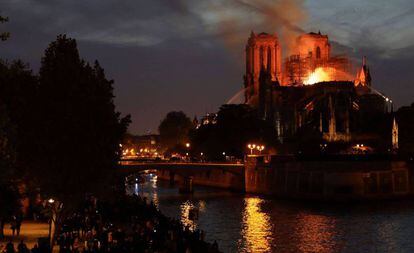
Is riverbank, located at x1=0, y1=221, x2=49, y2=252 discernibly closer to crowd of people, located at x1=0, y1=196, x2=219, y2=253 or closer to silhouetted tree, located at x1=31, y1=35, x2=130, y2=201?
crowd of people, located at x1=0, y1=196, x2=219, y2=253

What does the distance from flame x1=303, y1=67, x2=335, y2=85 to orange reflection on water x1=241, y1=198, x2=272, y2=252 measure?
351 feet

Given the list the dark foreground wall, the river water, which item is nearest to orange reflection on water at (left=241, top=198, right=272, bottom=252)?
the river water

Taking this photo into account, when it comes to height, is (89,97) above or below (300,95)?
below

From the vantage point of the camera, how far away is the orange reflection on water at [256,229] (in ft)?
148

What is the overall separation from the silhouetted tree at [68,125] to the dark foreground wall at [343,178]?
154 ft

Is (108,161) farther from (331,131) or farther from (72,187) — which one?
(331,131)

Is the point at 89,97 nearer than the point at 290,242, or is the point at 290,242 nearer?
the point at 89,97

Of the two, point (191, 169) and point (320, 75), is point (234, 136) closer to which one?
point (191, 169)

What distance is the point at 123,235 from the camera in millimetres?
34312

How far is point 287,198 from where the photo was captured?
261 feet

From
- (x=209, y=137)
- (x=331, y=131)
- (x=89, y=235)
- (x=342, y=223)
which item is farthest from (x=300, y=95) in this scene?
(x=89, y=235)

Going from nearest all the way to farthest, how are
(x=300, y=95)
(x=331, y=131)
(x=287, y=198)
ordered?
(x=287, y=198)
(x=331, y=131)
(x=300, y=95)

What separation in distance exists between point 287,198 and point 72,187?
51.3 meters

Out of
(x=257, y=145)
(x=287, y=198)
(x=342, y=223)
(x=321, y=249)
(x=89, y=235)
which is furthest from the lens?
(x=257, y=145)
